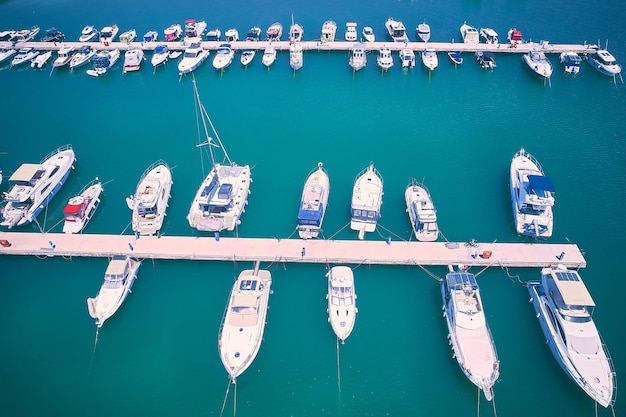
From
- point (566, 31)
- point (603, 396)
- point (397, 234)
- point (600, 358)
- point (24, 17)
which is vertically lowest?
point (603, 396)

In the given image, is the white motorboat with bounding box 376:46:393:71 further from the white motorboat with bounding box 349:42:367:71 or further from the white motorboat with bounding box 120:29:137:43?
the white motorboat with bounding box 120:29:137:43

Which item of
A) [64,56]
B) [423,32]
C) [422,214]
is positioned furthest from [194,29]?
[422,214]

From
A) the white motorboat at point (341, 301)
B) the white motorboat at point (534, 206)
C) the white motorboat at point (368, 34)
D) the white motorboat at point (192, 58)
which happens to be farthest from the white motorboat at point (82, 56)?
the white motorboat at point (534, 206)

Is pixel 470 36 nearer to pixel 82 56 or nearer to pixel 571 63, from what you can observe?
pixel 571 63

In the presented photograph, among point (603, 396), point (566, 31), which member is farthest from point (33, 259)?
point (566, 31)

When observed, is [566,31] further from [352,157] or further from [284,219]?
[284,219]

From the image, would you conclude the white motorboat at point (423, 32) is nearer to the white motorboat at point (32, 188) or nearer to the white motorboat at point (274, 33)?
the white motorboat at point (274, 33)
